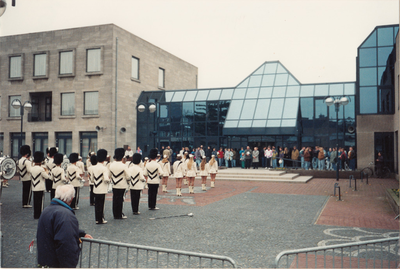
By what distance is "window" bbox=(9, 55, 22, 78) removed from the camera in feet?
121

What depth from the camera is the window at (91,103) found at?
33938 millimetres

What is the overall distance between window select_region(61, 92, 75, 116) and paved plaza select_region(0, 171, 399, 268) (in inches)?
826

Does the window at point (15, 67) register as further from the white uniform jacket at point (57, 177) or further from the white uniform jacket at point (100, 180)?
the white uniform jacket at point (100, 180)

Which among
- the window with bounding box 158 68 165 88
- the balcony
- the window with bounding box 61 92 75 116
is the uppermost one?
the window with bounding box 158 68 165 88

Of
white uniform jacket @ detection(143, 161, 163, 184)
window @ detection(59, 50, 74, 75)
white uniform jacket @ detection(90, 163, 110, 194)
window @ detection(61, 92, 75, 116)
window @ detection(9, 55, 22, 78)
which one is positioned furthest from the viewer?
window @ detection(9, 55, 22, 78)

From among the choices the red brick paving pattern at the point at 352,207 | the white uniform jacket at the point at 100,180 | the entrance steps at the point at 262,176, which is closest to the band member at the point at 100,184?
the white uniform jacket at the point at 100,180

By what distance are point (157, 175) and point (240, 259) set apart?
6.45m

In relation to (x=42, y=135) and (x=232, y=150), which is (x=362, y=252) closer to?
(x=232, y=150)

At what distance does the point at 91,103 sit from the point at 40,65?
721cm

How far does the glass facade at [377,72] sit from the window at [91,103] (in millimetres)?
22933

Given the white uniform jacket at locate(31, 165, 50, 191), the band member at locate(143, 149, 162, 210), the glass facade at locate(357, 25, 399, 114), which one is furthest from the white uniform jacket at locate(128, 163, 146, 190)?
the glass facade at locate(357, 25, 399, 114)

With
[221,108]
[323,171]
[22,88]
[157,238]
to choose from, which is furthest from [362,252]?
[22,88]

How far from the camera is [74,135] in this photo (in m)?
34.2

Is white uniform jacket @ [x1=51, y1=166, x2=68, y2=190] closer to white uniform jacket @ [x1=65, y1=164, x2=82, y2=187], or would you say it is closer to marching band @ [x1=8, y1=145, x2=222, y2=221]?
marching band @ [x1=8, y1=145, x2=222, y2=221]
